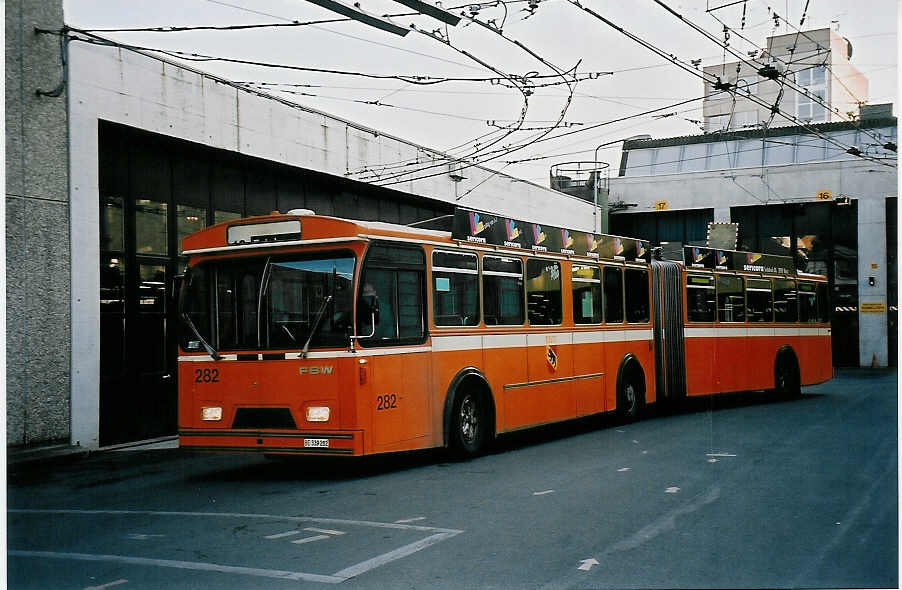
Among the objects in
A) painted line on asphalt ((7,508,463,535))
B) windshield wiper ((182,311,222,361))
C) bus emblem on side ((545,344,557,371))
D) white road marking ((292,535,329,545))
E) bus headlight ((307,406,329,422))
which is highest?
windshield wiper ((182,311,222,361))

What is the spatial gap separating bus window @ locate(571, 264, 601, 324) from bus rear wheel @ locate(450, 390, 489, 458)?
299 cm

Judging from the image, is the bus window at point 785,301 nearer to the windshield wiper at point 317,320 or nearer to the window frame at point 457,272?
the window frame at point 457,272

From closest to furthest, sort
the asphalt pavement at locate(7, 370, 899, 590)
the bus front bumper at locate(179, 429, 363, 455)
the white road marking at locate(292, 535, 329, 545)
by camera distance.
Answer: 1. the asphalt pavement at locate(7, 370, 899, 590)
2. the white road marking at locate(292, 535, 329, 545)
3. the bus front bumper at locate(179, 429, 363, 455)

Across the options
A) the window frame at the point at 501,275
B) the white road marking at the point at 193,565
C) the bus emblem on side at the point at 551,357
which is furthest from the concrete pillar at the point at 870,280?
the white road marking at the point at 193,565

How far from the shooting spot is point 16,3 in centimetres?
1244

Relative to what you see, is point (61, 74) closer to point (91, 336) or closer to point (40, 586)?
point (91, 336)

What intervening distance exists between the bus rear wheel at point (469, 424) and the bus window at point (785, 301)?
9.75 m

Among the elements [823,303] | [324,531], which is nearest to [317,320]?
[324,531]

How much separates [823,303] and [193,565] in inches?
706

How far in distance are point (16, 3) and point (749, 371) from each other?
13996mm

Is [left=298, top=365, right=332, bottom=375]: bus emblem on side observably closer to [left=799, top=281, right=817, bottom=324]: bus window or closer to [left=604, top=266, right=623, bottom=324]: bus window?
[left=604, top=266, right=623, bottom=324]: bus window

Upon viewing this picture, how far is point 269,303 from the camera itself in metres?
10.4

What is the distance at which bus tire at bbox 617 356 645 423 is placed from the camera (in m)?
15.9

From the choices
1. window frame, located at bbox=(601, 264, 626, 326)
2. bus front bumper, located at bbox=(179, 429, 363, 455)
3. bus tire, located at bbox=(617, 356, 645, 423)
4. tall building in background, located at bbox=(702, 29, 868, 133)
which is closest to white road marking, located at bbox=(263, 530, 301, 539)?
bus front bumper, located at bbox=(179, 429, 363, 455)
